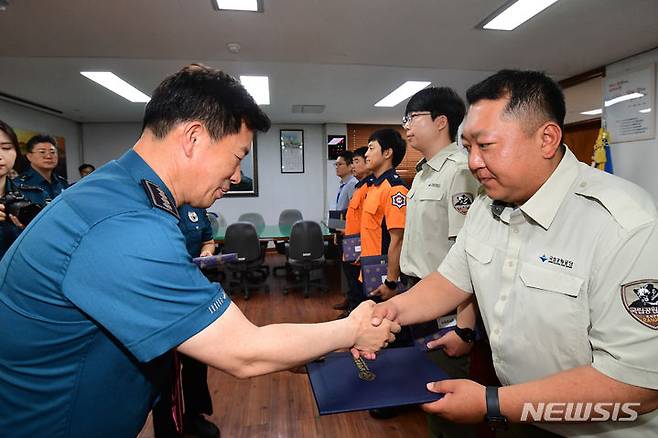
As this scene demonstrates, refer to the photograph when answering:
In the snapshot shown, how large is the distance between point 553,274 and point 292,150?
806cm

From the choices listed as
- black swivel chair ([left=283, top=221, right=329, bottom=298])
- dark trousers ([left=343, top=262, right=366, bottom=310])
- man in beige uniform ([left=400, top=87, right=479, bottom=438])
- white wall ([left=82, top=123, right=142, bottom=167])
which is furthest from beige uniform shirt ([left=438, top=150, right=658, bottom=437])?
white wall ([left=82, top=123, right=142, bottom=167])

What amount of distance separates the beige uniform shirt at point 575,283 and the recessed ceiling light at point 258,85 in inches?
155

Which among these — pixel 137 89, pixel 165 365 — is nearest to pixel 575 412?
pixel 165 365

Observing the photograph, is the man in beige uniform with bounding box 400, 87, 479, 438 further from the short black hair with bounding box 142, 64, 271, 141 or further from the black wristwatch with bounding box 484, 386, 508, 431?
the short black hair with bounding box 142, 64, 271, 141

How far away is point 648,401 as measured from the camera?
2.83ft

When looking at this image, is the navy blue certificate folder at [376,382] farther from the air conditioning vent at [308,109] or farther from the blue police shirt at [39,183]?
the air conditioning vent at [308,109]

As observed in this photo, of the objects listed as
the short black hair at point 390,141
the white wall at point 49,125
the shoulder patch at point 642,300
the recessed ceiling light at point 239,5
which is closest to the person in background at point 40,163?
the recessed ceiling light at point 239,5

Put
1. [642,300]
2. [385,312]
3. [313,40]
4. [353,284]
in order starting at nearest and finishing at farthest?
[642,300], [385,312], [313,40], [353,284]

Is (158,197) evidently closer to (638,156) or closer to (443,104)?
(443,104)

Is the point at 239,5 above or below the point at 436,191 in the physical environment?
above

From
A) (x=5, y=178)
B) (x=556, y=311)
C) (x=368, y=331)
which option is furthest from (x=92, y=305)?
(x=5, y=178)

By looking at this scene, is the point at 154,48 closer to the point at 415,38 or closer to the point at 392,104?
the point at 415,38

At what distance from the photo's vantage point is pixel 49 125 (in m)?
6.98

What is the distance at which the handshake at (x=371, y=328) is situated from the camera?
1.21 meters
